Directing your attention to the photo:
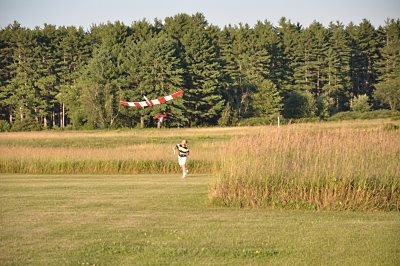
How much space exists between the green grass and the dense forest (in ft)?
183

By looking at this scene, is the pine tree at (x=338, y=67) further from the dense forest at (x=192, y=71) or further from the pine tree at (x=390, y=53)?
the pine tree at (x=390, y=53)

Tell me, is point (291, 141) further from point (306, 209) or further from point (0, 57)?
point (0, 57)

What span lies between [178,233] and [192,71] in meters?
69.5

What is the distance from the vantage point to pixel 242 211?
49.8ft

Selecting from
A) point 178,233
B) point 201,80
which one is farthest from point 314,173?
point 201,80

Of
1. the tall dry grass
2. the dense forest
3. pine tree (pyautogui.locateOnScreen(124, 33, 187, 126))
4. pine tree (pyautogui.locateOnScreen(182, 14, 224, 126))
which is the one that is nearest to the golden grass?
the tall dry grass

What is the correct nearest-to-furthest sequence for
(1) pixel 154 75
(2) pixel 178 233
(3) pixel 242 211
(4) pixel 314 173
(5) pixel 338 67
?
(2) pixel 178 233 < (3) pixel 242 211 < (4) pixel 314 173 < (1) pixel 154 75 < (5) pixel 338 67

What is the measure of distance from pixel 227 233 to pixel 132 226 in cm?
212

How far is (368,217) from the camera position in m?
14.2

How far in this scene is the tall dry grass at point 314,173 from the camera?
15.8 metres

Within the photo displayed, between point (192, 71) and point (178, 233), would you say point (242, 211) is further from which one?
point (192, 71)

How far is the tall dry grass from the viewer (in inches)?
621

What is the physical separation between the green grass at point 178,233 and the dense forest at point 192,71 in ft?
183

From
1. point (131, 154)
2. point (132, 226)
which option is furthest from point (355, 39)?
point (132, 226)
